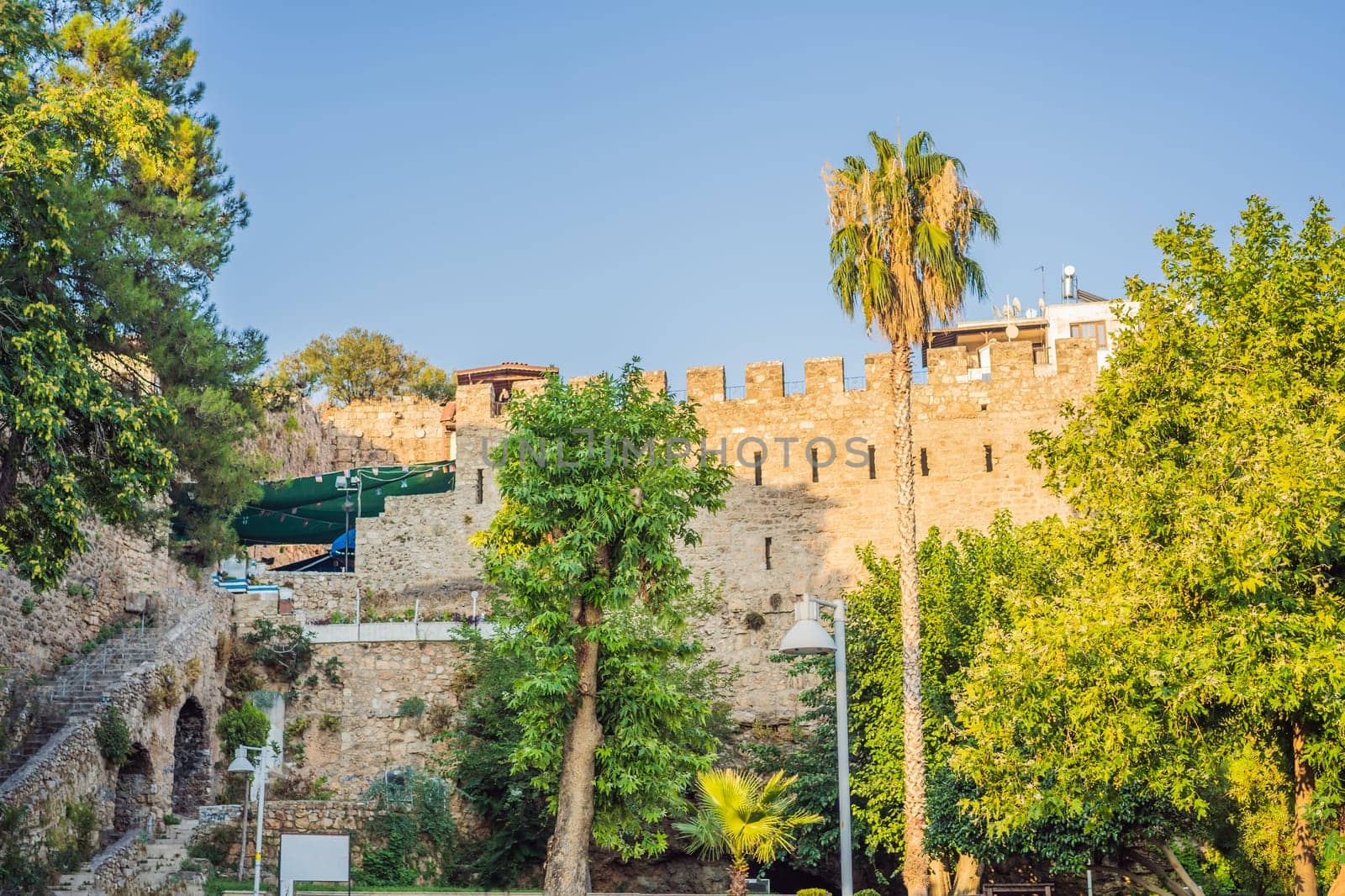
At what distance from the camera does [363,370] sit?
4706cm

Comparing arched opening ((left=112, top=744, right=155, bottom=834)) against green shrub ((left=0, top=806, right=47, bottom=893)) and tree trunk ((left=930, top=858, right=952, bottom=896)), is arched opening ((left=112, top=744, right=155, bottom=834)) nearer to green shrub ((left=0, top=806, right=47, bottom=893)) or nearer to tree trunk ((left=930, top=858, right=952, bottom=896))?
green shrub ((left=0, top=806, right=47, bottom=893))

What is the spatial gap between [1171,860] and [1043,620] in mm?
6253

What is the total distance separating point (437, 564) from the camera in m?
31.6

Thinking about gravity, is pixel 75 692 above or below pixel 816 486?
below

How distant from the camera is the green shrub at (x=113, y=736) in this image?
836 inches

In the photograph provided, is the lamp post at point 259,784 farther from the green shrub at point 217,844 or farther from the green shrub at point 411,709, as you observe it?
the green shrub at point 411,709

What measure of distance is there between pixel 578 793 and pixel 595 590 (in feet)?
8.20

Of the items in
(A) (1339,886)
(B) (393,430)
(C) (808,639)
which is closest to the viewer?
(C) (808,639)

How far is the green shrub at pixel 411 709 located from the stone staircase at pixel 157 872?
5.63 metres

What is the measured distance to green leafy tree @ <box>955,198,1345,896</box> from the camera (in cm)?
1395

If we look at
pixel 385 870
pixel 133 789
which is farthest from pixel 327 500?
pixel 133 789

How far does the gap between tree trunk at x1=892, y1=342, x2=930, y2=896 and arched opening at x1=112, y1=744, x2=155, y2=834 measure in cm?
1212

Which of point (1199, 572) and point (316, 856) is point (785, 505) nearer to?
point (316, 856)

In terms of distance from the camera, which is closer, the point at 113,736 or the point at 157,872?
the point at 157,872
